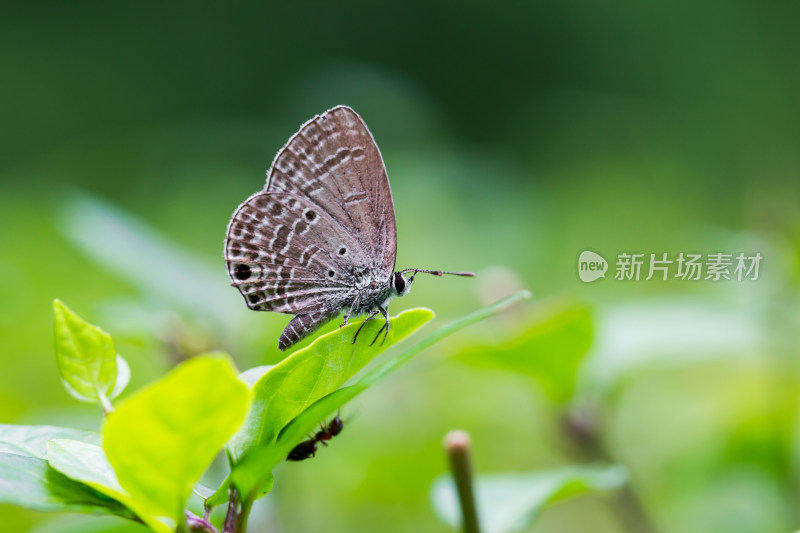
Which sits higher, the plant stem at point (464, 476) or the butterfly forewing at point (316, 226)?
the butterfly forewing at point (316, 226)

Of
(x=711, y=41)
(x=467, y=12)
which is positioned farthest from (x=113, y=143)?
(x=711, y=41)

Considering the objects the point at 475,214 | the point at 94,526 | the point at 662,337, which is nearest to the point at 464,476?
the point at 94,526

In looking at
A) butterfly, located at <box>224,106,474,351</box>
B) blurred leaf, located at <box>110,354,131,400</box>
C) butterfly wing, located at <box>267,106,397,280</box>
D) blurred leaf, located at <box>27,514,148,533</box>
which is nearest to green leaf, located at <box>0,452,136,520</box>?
blurred leaf, located at <box>110,354,131,400</box>

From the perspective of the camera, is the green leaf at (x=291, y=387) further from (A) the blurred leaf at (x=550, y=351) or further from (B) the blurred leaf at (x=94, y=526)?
(A) the blurred leaf at (x=550, y=351)

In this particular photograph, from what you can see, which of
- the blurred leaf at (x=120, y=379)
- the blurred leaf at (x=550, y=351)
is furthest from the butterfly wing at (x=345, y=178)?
the blurred leaf at (x=120, y=379)

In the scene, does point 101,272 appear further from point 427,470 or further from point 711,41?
point 711,41
